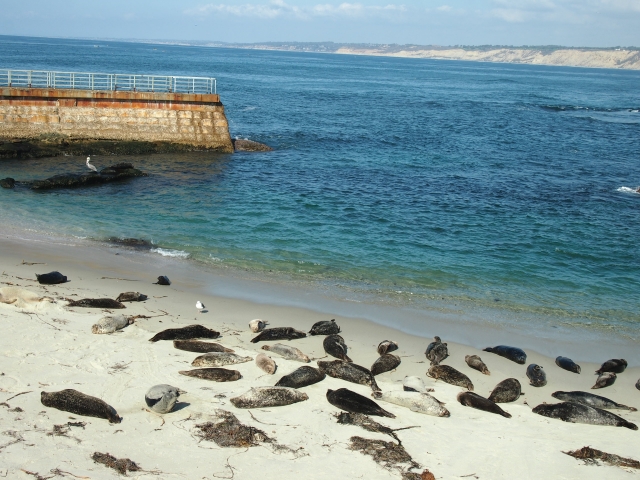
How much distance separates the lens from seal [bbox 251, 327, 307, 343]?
12836 mm

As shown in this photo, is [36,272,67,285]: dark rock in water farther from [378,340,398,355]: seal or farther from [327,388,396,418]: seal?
[327,388,396,418]: seal

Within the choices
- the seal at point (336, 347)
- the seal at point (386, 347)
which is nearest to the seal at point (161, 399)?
the seal at point (336, 347)

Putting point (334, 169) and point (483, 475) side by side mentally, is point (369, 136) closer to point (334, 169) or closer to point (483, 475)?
point (334, 169)

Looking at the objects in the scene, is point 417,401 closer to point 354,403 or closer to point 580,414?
point 354,403

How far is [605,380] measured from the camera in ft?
39.9

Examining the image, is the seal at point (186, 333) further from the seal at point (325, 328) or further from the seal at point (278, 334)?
the seal at point (325, 328)

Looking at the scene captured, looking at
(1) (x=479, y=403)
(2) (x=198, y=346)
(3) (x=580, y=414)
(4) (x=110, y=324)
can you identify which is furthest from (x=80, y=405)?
(3) (x=580, y=414)

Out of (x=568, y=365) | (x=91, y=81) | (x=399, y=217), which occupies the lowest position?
(x=568, y=365)

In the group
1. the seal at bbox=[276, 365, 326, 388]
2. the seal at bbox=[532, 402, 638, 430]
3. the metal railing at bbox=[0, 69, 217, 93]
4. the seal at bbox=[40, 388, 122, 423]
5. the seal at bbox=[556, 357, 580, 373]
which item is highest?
the metal railing at bbox=[0, 69, 217, 93]

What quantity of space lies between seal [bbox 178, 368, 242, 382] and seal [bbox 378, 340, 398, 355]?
10.9 feet

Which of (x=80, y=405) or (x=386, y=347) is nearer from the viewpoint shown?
(x=80, y=405)

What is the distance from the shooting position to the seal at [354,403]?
9781 millimetres

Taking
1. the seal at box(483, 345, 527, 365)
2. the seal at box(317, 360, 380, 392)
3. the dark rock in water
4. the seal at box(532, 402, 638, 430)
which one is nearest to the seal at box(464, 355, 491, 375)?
the seal at box(483, 345, 527, 365)

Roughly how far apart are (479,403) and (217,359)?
15.3ft
